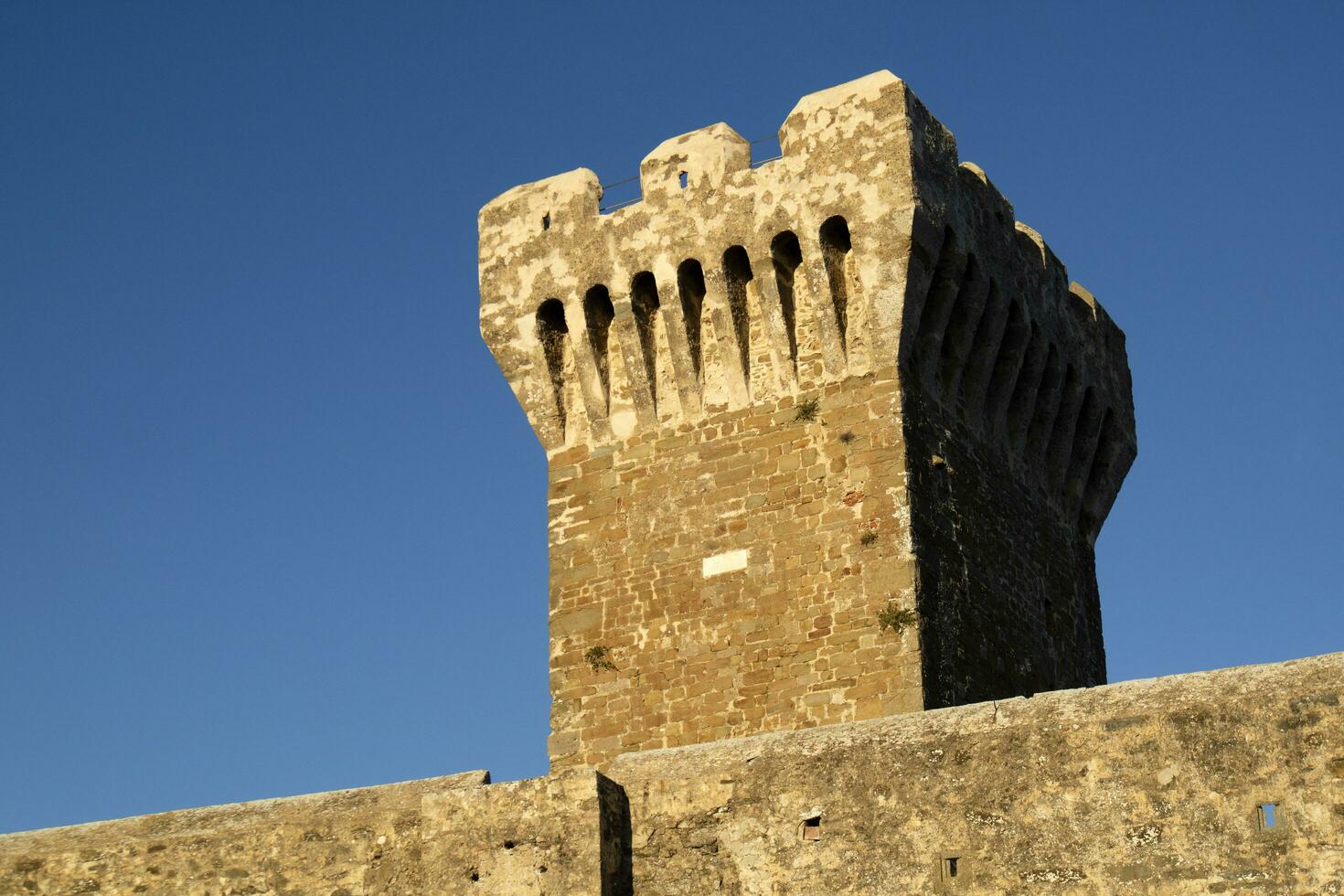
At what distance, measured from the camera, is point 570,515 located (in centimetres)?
1873

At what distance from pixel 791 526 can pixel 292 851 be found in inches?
229

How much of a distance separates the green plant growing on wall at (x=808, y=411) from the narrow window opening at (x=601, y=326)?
80.4 inches

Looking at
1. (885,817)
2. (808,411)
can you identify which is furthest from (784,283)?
(885,817)

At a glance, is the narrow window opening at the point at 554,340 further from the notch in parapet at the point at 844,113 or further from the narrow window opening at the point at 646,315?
the notch in parapet at the point at 844,113

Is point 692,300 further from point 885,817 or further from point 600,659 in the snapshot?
point 885,817

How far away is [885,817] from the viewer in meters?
11.8

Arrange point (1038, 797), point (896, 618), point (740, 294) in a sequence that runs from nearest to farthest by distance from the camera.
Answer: point (1038, 797)
point (896, 618)
point (740, 294)

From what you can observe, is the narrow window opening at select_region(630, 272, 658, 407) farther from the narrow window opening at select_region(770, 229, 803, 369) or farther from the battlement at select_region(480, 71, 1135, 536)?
the narrow window opening at select_region(770, 229, 803, 369)

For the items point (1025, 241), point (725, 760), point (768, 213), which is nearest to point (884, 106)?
point (768, 213)

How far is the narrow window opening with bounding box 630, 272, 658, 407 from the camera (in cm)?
1891

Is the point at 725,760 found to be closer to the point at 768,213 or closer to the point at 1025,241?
the point at 768,213

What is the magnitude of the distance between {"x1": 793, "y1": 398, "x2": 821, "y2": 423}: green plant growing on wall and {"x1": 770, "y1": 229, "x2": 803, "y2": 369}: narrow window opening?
42 cm

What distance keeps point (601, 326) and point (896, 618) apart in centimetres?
432

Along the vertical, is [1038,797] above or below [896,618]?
below
